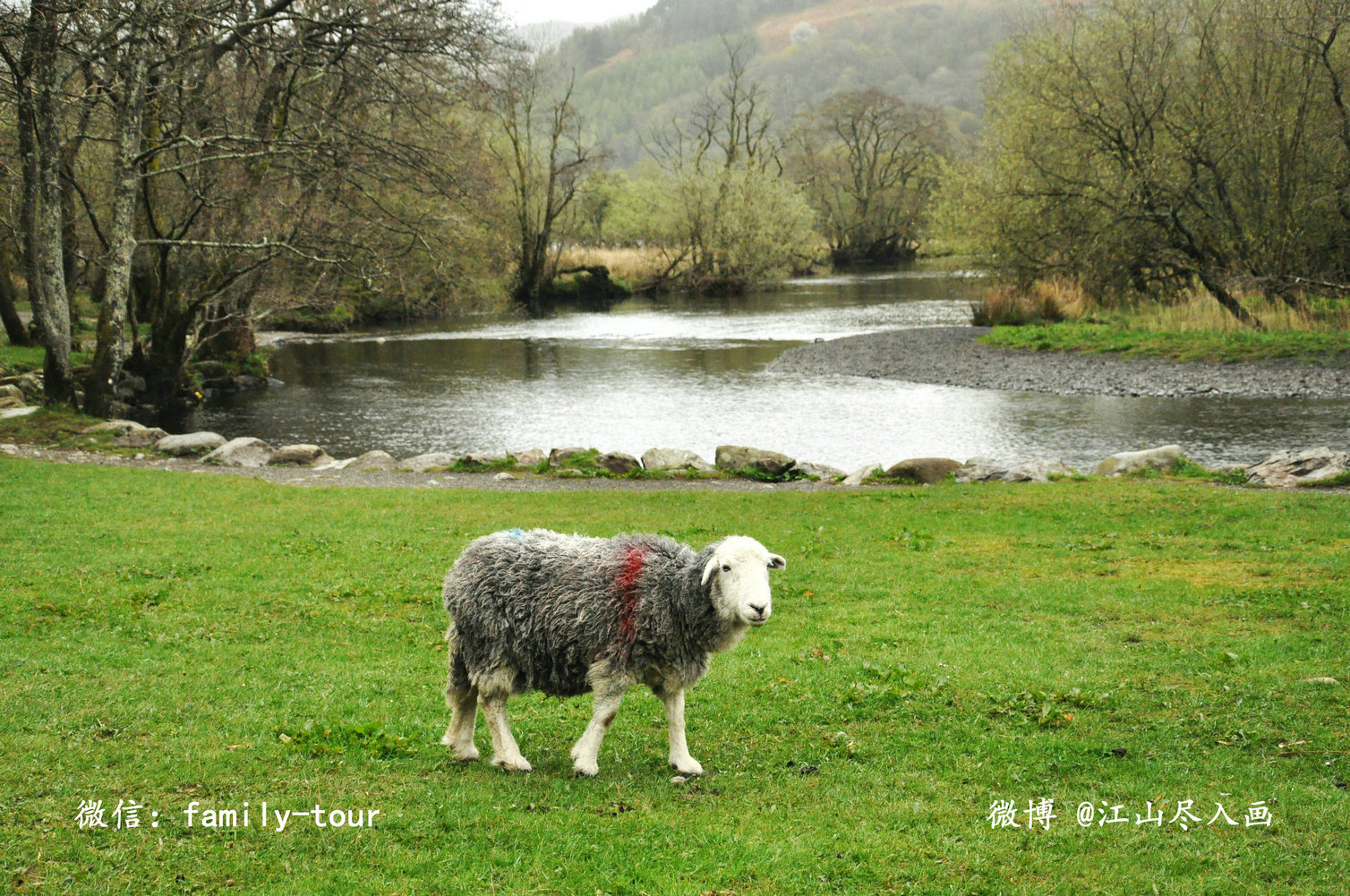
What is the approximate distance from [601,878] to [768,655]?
4772 mm

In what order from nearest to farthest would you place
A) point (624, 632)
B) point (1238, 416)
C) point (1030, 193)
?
point (624, 632), point (1238, 416), point (1030, 193)

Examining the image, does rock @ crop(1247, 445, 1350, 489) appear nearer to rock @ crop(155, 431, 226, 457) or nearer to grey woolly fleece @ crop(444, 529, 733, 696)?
grey woolly fleece @ crop(444, 529, 733, 696)

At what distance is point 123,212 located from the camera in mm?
23750

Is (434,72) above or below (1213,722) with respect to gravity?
above

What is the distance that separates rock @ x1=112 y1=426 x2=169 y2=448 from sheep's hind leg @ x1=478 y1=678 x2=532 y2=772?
20583 millimetres

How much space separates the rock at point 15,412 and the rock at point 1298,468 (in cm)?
2838

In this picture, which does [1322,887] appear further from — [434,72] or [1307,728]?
[434,72]

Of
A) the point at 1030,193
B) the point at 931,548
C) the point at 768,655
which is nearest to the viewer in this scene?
the point at 768,655

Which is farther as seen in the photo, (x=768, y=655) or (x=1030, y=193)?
(x=1030, y=193)

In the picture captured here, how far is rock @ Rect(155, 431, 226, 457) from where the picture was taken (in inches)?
943

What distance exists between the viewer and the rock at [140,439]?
24.1 meters

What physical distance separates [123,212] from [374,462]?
8.49 metres

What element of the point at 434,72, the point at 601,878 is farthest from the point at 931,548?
the point at 434,72

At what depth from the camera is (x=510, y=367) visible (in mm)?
42969
